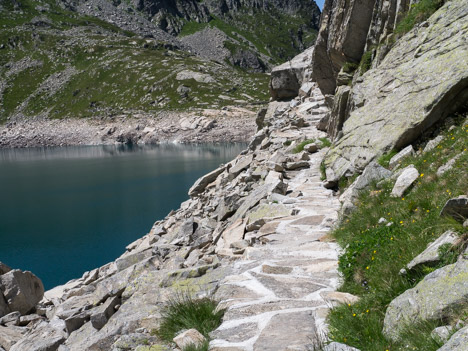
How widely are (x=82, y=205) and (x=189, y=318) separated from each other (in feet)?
161

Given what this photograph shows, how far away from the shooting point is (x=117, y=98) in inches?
6417

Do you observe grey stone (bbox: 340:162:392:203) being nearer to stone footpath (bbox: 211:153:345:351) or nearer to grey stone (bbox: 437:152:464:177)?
stone footpath (bbox: 211:153:345:351)

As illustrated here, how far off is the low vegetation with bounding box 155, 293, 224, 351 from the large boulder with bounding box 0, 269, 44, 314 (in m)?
14.2

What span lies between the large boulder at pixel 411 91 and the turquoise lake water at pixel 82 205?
26.4m

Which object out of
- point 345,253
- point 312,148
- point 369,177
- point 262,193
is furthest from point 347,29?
point 345,253

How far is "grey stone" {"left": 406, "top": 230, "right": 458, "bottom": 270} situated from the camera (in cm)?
498

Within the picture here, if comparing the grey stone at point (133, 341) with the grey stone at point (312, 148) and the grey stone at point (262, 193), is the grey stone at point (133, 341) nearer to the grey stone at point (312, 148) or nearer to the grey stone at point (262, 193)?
the grey stone at point (262, 193)

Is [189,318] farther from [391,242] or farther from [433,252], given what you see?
[433,252]

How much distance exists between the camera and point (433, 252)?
5074 mm

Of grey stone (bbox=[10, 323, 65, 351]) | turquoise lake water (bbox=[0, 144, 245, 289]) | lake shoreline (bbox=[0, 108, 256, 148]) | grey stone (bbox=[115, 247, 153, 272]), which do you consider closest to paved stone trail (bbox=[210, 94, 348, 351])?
grey stone (bbox=[10, 323, 65, 351])

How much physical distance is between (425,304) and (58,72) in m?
210

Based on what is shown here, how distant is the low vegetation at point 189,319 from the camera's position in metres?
A: 6.17

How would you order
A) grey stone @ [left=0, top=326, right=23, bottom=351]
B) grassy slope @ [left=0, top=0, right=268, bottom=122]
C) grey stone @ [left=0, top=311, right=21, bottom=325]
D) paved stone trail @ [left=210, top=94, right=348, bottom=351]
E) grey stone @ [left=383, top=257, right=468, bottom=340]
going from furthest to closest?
grassy slope @ [left=0, top=0, right=268, bottom=122] < grey stone @ [left=0, top=311, right=21, bottom=325] < grey stone @ [left=0, top=326, right=23, bottom=351] < paved stone trail @ [left=210, top=94, right=348, bottom=351] < grey stone @ [left=383, top=257, right=468, bottom=340]

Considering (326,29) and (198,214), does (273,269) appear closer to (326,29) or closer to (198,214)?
(198,214)
